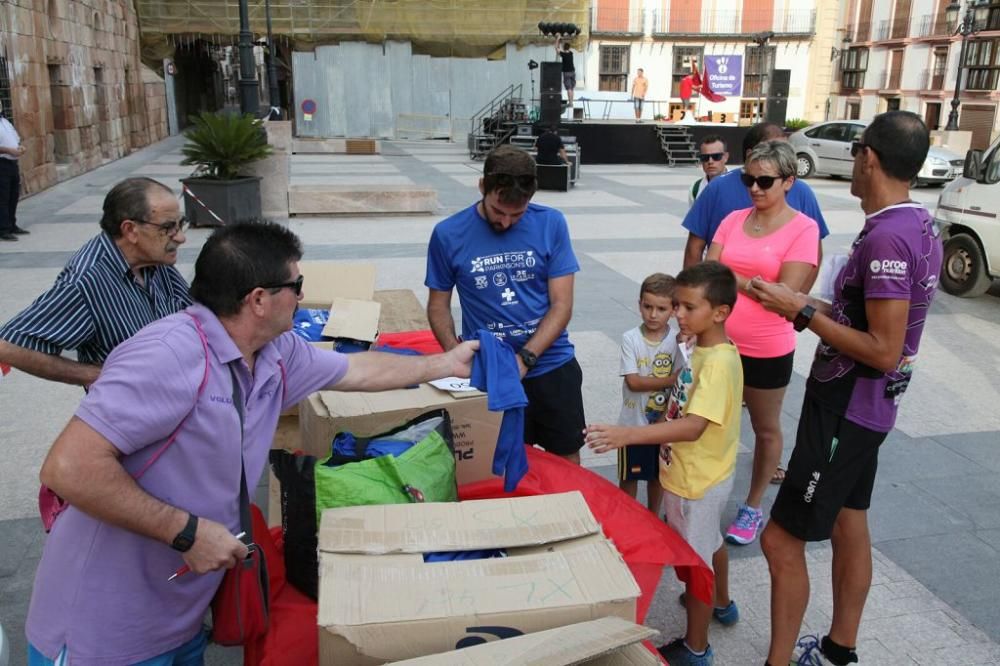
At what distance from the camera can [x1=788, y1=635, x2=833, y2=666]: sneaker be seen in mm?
3082

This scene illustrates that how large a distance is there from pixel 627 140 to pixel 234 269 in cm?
2342

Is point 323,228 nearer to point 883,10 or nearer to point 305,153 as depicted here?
point 305,153

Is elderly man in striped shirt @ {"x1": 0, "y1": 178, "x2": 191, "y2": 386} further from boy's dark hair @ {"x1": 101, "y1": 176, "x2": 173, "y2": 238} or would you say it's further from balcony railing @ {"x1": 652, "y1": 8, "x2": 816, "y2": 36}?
balcony railing @ {"x1": 652, "y1": 8, "x2": 816, "y2": 36}

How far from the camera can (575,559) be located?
6.68 feet

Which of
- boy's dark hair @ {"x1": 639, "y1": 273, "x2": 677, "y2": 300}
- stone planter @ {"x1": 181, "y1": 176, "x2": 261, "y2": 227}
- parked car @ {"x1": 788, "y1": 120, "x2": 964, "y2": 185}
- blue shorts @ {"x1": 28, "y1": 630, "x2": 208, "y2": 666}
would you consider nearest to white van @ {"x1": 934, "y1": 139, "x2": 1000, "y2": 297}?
boy's dark hair @ {"x1": 639, "y1": 273, "x2": 677, "y2": 300}

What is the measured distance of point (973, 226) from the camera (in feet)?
30.1

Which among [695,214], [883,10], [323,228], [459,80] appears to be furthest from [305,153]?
[883,10]

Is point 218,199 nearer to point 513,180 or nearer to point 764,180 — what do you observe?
point 513,180

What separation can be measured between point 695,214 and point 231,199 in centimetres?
880

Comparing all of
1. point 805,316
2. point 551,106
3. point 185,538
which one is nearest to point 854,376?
point 805,316

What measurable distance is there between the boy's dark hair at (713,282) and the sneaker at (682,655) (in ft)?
4.33

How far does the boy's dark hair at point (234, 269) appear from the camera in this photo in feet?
6.64

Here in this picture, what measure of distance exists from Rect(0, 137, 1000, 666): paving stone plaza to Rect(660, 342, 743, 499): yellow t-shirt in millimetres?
717

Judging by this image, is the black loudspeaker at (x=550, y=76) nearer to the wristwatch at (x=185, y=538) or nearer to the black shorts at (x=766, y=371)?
the black shorts at (x=766, y=371)
